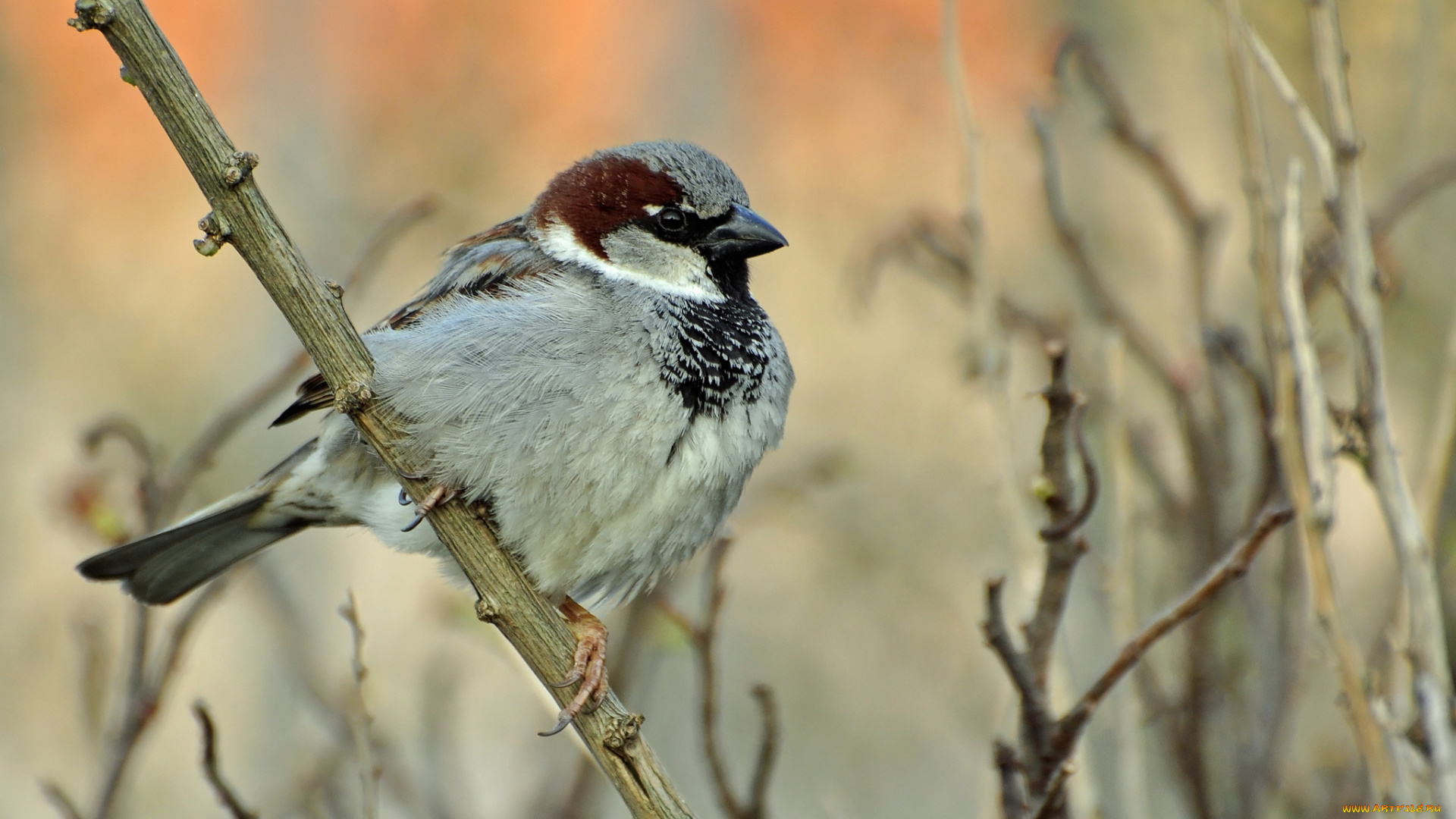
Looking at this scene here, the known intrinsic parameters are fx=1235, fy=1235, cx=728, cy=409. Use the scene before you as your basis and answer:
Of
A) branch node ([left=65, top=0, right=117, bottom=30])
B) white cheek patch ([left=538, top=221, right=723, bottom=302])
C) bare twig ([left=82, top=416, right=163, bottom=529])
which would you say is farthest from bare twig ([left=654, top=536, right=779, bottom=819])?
branch node ([left=65, top=0, right=117, bottom=30])

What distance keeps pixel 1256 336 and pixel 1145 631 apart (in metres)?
1.84

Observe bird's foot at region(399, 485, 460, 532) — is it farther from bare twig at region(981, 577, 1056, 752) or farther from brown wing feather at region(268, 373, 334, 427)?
bare twig at region(981, 577, 1056, 752)

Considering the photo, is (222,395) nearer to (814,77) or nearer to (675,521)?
(675,521)

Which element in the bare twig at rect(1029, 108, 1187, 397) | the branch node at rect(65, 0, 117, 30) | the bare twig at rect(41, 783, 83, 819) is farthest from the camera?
the bare twig at rect(1029, 108, 1187, 397)

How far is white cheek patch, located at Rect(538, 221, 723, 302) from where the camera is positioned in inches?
94.9

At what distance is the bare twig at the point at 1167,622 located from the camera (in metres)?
1.44

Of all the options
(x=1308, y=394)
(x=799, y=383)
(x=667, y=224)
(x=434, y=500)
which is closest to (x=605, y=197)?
(x=667, y=224)

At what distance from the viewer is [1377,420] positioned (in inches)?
63.2

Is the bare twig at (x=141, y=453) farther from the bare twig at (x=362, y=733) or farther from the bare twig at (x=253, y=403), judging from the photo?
the bare twig at (x=362, y=733)

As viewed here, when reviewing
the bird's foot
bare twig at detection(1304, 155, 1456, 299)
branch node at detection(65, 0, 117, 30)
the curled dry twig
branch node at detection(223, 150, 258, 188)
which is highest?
bare twig at detection(1304, 155, 1456, 299)

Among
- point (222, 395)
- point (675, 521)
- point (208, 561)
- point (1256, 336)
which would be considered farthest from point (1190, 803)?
point (222, 395)

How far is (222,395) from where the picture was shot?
645cm

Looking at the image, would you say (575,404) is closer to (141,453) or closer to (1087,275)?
A: (141,453)

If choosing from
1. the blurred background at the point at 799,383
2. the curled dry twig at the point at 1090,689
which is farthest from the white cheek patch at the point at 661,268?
the curled dry twig at the point at 1090,689
